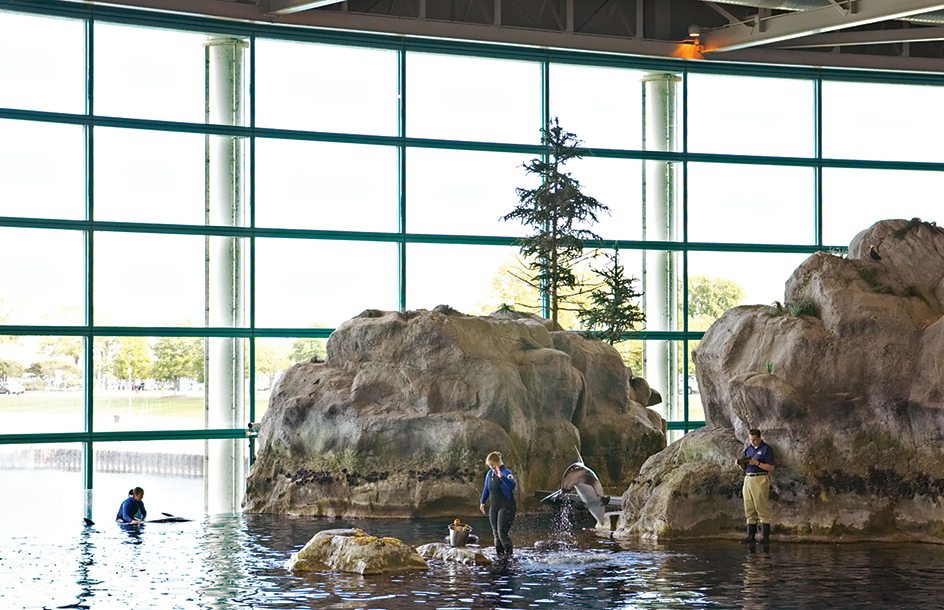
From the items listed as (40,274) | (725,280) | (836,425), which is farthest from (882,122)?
(40,274)

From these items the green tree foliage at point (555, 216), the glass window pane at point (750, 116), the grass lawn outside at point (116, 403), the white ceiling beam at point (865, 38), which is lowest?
the grass lawn outside at point (116, 403)

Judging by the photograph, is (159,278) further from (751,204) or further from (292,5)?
(751,204)

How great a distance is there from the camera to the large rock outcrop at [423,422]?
19266 millimetres

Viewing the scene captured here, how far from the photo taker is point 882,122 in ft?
98.1

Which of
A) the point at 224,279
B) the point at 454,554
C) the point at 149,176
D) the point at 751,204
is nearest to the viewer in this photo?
the point at 454,554

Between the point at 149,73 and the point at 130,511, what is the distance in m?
10.7

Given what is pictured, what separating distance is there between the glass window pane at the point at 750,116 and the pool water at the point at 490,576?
15263mm

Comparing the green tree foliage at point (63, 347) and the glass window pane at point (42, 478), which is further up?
the green tree foliage at point (63, 347)

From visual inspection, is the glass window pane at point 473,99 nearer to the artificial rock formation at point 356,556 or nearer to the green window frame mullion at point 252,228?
the green window frame mullion at point 252,228

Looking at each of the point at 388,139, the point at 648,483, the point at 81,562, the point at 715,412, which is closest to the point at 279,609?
the point at 81,562

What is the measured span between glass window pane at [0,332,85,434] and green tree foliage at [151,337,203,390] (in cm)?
161

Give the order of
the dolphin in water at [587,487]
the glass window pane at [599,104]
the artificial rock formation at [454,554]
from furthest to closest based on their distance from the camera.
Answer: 1. the glass window pane at [599,104]
2. the dolphin in water at [587,487]
3. the artificial rock formation at [454,554]

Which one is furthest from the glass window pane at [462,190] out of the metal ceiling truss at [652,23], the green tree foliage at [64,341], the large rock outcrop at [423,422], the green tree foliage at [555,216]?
the green tree foliage at [64,341]

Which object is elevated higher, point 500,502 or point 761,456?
point 761,456
